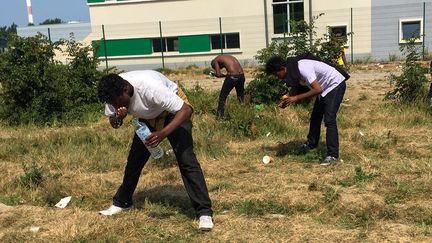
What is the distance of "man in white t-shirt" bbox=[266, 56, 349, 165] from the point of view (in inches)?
226

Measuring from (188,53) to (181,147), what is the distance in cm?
2208

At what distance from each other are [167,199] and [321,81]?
2.32 m

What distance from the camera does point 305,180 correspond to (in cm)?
547

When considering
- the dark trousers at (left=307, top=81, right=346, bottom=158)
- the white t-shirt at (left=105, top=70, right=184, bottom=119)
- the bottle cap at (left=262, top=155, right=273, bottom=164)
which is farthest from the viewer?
the bottle cap at (left=262, top=155, right=273, bottom=164)

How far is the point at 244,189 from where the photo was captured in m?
5.27

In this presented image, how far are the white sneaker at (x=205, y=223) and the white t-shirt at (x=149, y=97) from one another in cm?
96

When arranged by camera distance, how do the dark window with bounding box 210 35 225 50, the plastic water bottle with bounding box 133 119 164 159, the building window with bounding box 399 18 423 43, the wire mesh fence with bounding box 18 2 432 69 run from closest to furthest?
the plastic water bottle with bounding box 133 119 164 159, the building window with bounding box 399 18 423 43, the wire mesh fence with bounding box 18 2 432 69, the dark window with bounding box 210 35 225 50

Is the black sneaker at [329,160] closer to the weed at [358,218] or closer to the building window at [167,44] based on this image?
the weed at [358,218]

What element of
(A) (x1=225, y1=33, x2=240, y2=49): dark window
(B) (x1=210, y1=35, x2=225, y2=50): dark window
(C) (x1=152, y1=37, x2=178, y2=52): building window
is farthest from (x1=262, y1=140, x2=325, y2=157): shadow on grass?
(C) (x1=152, y1=37, x2=178, y2=52): building window

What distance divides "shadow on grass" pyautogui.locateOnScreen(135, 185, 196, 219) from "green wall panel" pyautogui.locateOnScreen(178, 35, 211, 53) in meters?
20.6

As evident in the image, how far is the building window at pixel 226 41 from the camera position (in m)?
25.4

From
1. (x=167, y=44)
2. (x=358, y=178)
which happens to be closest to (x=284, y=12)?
(x=167, y=44)

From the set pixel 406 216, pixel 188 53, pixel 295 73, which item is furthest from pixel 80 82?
pixel 188 53

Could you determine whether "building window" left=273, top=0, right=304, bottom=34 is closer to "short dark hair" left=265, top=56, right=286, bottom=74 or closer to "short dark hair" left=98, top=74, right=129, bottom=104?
"short dark hair" left=265, top=56, right=286, bottom=74
